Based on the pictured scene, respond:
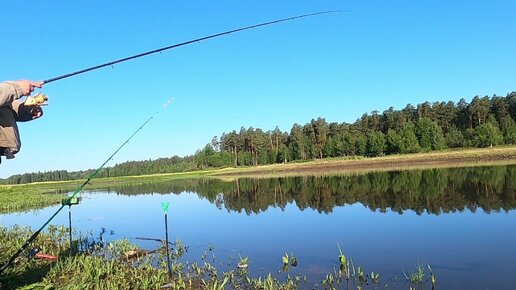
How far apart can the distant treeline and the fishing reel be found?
8869 cm

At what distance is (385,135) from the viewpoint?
3856 inches

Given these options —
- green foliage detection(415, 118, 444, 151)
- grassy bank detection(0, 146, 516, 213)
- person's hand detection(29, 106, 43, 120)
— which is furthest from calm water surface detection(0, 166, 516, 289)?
green foliage detection(415, 118, 444, 151)

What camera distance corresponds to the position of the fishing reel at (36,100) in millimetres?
5945

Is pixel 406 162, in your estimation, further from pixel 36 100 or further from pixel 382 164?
pixel 36 100

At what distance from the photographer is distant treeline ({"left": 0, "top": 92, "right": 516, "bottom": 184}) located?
89688 mm

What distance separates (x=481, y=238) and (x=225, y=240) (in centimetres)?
964

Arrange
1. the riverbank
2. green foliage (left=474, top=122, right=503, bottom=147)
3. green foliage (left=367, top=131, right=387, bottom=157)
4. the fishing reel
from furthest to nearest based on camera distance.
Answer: green foliage (left=367, top=131, right=387, bottom=157), green foliage (left=474, top=122, right=503, bottom=147), the riverbank, the fishing reel

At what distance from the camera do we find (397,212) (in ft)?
71.2

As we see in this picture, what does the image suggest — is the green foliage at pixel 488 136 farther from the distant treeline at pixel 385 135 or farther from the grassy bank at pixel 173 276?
the grassy bank at pixel 173 276

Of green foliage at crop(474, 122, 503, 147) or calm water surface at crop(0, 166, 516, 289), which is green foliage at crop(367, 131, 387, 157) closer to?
green foliage at crop(474, 122, 503, 147)

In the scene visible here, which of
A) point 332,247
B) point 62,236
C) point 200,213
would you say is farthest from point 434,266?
point 200,213

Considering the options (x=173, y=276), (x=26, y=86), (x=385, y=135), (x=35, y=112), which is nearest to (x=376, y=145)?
(x=385, y=135)

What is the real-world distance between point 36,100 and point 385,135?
321 feet

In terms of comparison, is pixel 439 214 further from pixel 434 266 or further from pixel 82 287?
pixel 82 287
